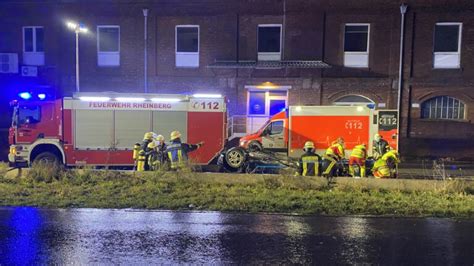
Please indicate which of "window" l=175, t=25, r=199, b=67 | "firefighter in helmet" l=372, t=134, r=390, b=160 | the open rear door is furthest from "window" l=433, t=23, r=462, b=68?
"window" l=175, t=25, r=199, b=67

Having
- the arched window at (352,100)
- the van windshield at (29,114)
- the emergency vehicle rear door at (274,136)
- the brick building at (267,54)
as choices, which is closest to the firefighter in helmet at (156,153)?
the van windshield at (29,114)

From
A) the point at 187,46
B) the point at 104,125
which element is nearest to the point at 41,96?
the point at 104,125

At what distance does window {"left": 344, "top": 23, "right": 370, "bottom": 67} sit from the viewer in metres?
21.8

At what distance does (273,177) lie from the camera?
1006cm

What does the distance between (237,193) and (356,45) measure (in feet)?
50.2

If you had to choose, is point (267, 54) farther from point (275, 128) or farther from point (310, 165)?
point (310, 165)

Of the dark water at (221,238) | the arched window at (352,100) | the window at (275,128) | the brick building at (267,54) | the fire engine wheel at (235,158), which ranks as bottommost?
the dark water at (221,238)

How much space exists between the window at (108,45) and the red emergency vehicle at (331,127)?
35.9ft

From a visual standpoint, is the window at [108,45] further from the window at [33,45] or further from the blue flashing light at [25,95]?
the blue flashing light at [25,95]

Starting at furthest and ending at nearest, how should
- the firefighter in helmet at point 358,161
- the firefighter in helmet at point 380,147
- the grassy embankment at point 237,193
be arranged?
the firefighter in helmet at point 380,147
the firefighter in helmet at point 358,161
the grassy embankment at point 237,193

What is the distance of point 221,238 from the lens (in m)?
6.16

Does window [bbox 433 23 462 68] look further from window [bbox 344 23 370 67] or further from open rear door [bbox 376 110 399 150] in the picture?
open rear door [bbox 376 110 399 150]

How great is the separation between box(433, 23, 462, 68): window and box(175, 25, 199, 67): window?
12.1 meters

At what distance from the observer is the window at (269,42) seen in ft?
73.5
